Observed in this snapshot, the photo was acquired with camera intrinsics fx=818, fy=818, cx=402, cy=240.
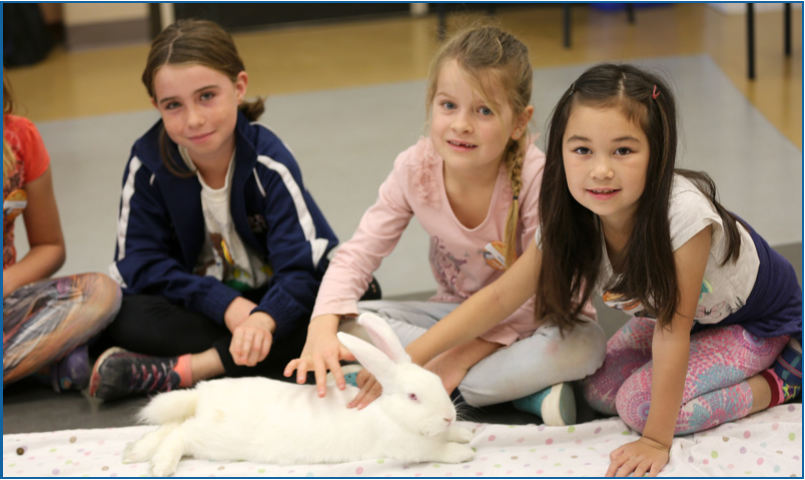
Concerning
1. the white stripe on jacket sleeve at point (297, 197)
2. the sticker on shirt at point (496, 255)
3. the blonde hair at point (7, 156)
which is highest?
the blonde hair at point (7, 156)

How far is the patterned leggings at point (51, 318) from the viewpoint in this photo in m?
1.36

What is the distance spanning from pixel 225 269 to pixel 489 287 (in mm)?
562

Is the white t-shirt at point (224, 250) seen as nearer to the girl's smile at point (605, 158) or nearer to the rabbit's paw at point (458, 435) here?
the rabbit's paw at point (458, 435)

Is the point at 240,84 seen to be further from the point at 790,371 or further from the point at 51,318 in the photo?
the point at 790,371

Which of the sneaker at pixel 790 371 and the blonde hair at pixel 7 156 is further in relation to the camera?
the blonde hair at pixel 7 156

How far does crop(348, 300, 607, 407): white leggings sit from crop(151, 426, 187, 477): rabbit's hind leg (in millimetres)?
430

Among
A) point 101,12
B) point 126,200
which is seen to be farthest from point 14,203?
→ point 101,12

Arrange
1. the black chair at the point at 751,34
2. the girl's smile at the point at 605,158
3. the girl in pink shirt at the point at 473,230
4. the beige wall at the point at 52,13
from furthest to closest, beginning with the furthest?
the beige wall at the point at 52,13
the black chair at the point at 751,34
the girl in pink shirt at the point at 473,230
the girl's smile at the point at 605,158

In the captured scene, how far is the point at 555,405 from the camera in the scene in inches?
47.9

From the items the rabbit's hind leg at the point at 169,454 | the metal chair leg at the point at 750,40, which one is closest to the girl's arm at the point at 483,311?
the rabbit's hind leg at the point at 169,454

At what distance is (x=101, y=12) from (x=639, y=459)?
12.9ft

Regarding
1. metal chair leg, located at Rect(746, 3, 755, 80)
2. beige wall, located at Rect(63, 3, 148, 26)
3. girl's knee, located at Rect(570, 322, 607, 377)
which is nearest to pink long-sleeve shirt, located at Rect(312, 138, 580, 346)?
girl's knee, located at Rect(570, 322, 607, 377)

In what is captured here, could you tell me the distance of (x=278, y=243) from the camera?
56.9 inches

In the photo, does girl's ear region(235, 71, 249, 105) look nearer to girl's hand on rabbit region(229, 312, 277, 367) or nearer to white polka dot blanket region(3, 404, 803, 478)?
girl's hand on rabbit region(229, 312, 277, 367)
